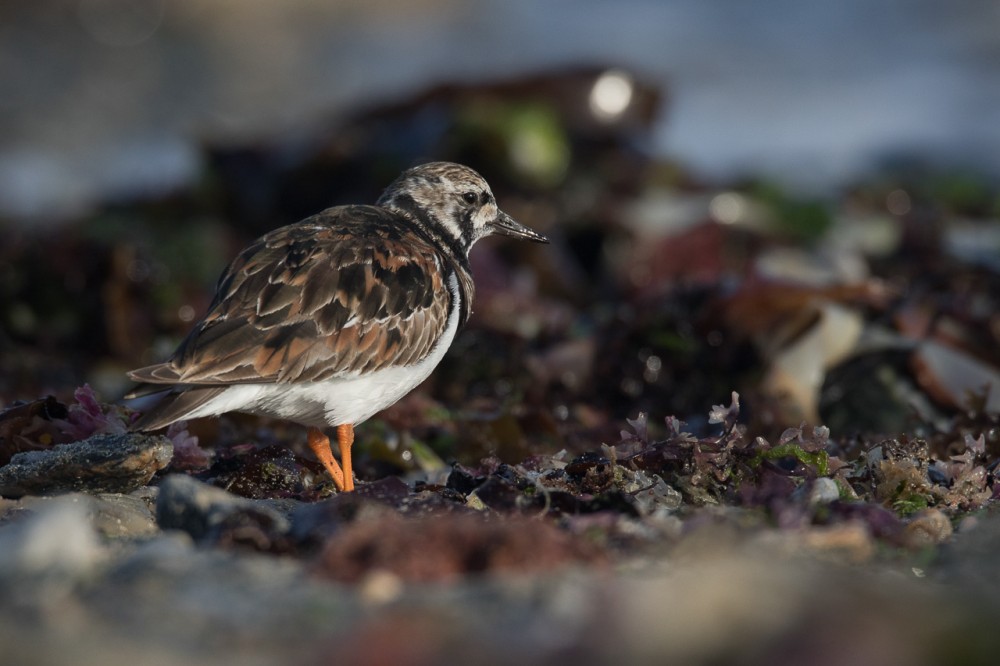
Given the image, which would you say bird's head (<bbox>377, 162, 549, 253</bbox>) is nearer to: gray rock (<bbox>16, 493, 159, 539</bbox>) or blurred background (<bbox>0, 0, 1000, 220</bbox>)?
gray rock (<bbox>16, 493, 159, 539</bbox>)

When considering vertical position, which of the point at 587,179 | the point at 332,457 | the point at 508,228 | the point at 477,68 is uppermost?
the point at 508,228

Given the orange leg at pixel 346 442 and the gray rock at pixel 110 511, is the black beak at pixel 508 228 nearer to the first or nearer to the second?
the orange leg at pixel 346 442

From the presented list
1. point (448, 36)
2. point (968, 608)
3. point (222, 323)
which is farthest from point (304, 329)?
point (448, 36)

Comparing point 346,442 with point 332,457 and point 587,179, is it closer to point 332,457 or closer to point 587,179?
point 332,457

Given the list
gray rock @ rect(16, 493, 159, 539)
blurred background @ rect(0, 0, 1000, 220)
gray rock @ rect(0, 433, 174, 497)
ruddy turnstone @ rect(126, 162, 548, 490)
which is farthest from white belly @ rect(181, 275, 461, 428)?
blurred background @ rect(0, 0, 1000, 220)

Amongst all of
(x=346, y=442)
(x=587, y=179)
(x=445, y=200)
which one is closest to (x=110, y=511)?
(x=346, y=442)

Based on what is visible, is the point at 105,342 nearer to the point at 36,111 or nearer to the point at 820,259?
the point at 820,259

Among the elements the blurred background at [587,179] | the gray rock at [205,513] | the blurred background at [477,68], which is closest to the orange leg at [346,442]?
the gray rock at [205,513]
